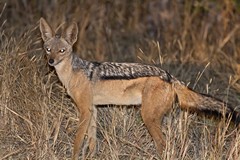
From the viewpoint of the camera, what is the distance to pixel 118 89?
793 centimetres

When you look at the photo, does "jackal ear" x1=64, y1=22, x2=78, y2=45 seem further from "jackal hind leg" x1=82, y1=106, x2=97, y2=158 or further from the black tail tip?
the black tail tip

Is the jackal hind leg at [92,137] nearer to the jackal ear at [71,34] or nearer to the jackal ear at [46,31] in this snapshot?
the jackal ear at [71,34]

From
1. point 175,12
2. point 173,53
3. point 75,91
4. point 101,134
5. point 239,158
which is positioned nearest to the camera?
point 239,158

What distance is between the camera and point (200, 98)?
26.2 ft

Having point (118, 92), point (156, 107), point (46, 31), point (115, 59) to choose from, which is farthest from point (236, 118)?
point (115, 59)

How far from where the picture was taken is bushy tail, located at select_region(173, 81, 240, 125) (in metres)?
7.95

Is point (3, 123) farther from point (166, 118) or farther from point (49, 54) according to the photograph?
point (166, 118)

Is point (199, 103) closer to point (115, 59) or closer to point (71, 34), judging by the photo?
point (71, 34)

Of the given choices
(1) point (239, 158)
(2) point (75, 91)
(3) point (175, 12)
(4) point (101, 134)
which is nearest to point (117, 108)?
(4) point (101, 134)

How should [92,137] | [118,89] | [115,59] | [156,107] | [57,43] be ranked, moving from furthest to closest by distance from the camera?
[115,59], [92,137], [57,43], [118,89], [156,107]

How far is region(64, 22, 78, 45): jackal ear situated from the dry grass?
0.67m

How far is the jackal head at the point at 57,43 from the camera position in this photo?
26.2ft

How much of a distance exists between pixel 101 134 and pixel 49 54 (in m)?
1.11

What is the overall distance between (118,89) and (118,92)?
0.03 meters
